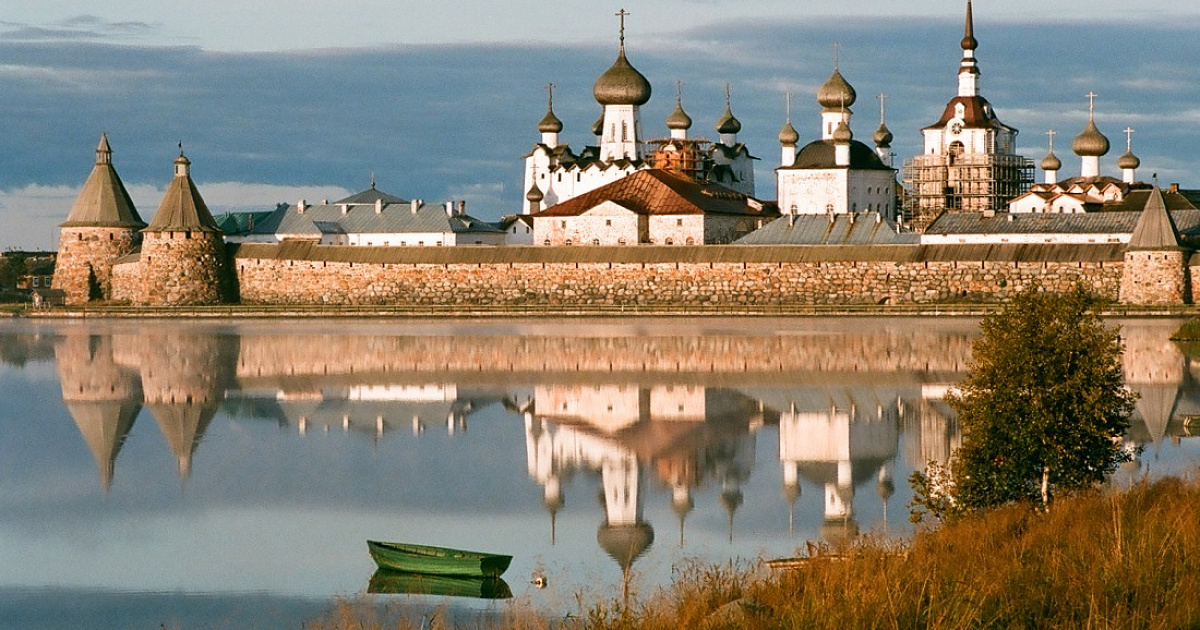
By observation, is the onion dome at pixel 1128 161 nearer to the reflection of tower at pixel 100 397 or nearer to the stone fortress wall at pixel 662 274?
the stone fortress wall at pixel 662 274

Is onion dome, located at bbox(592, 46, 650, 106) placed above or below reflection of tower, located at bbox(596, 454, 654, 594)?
above

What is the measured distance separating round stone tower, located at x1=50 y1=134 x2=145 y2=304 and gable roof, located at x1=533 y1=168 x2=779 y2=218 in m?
10.0

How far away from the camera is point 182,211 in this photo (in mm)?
44344

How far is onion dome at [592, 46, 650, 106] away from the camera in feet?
162

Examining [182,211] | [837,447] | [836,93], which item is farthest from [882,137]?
[837,447]

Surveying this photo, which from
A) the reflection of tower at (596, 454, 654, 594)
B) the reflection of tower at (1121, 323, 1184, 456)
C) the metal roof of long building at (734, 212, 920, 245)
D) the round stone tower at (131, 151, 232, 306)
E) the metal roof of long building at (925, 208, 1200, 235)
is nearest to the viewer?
the reflection of tower at (596, 454, 654, 594)

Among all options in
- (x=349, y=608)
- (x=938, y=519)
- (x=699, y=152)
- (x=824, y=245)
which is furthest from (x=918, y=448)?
(x=699, y=152)

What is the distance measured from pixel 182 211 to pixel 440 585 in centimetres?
3578

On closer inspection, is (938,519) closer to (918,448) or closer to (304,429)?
(918,448)

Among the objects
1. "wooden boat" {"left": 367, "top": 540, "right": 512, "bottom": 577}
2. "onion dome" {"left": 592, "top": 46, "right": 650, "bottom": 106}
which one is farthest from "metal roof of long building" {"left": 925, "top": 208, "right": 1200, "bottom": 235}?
"wooden boat" {"left": 367, "top": 540, "right": 512, "bottom": 577}

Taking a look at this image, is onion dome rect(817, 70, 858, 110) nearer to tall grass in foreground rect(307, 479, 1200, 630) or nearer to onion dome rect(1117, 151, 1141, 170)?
onion dome rect(1117, 151, 1141, 170)

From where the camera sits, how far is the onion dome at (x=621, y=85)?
4928 centimetres

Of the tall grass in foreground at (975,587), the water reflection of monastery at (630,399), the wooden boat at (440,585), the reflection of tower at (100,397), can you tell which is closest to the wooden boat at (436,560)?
the wooden boat at (440,585)

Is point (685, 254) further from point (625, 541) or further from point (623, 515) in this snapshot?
point (625, 541)
